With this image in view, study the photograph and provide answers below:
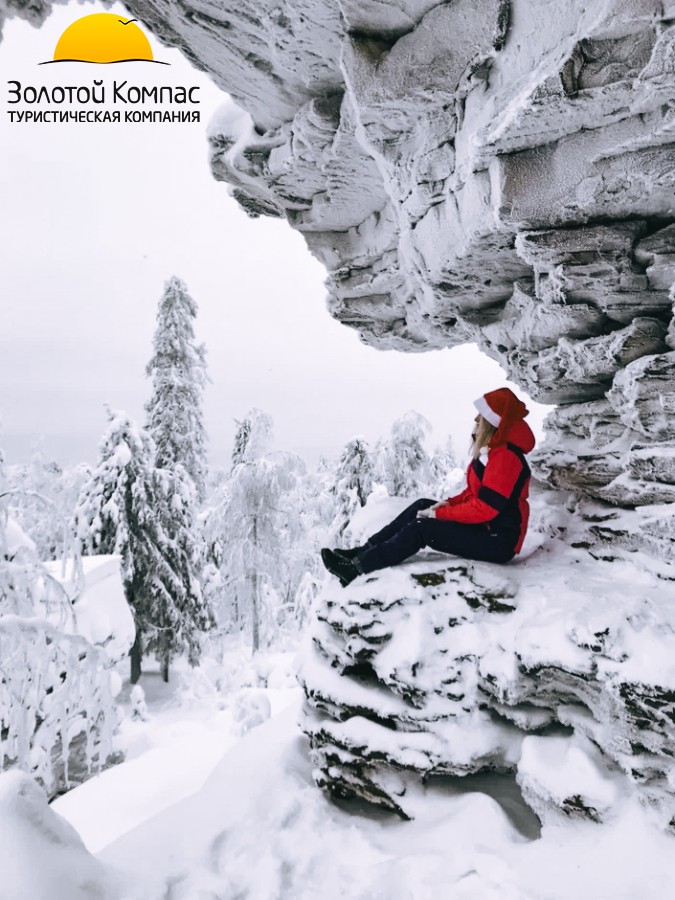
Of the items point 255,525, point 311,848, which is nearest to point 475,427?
point 311,848

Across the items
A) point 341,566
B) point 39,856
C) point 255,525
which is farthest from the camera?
point 255,525

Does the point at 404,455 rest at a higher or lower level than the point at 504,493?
lower

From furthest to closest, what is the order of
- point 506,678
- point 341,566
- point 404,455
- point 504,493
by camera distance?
point 404,455
point 341,566
point 504,493
point 506,678

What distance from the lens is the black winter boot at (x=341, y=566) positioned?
4.66m

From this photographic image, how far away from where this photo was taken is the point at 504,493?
14.0 feet

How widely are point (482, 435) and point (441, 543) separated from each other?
1.06 meters

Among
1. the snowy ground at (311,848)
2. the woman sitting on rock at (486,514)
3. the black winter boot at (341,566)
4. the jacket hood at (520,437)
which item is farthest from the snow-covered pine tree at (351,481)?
the jacket hood at (520,437)

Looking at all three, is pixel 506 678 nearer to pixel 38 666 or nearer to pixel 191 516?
pixel 38 666

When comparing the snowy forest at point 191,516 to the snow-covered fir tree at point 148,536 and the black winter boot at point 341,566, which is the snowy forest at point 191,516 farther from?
the black winter boot at point 341,566

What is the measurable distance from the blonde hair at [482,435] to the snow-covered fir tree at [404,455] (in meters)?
9.37

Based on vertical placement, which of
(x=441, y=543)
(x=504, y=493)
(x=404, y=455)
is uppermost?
(x=504, y=493)

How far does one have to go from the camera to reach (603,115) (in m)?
3.29

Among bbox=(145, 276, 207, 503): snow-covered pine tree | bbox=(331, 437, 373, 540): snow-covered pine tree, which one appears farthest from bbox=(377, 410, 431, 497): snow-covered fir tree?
bbox=(145, 276, 207, 503): snow-covered pine tree

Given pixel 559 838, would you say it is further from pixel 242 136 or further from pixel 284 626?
pixel 284 626
